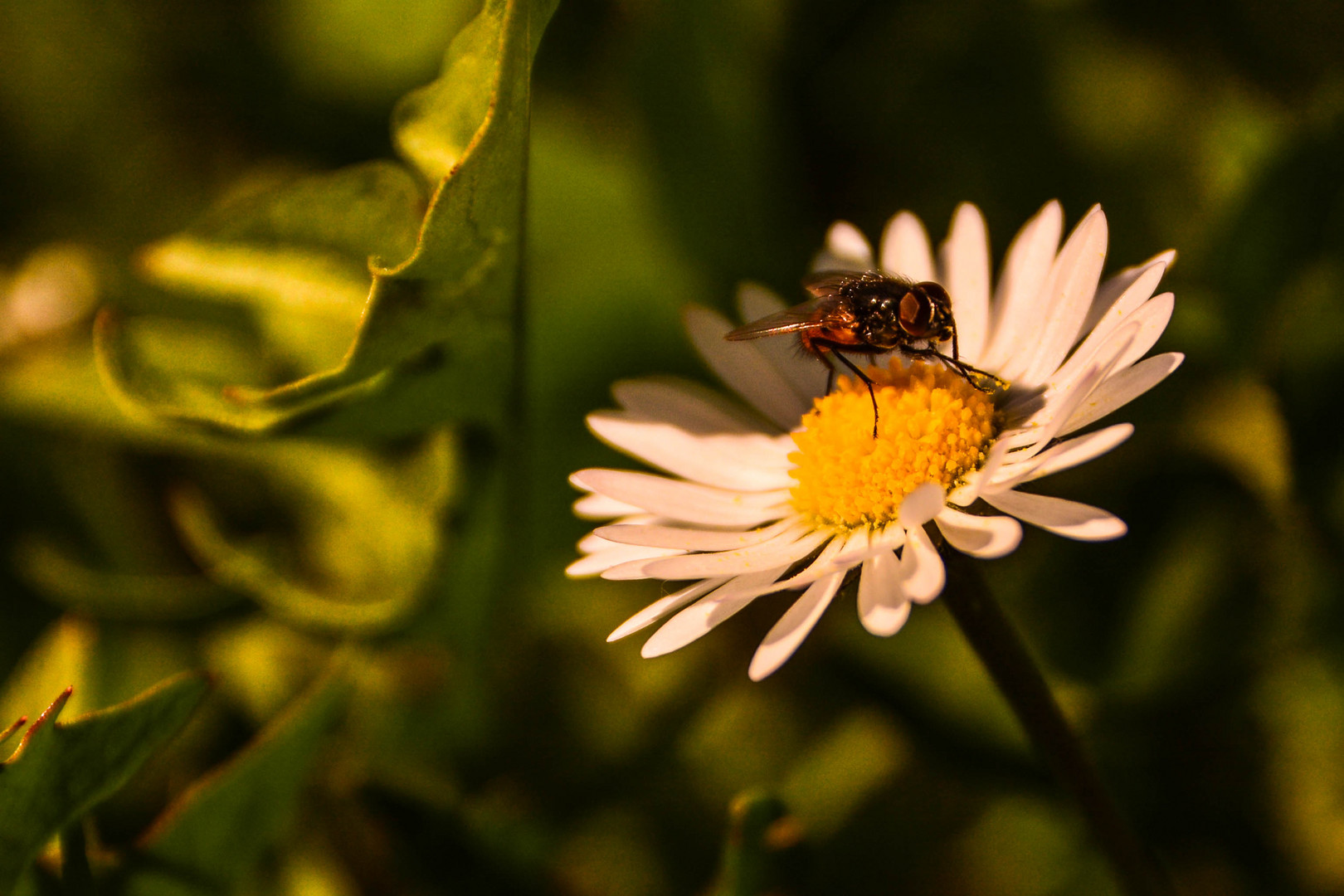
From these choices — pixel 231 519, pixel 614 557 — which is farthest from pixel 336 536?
pixel 614 557

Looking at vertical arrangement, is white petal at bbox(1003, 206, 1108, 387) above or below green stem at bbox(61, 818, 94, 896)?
above

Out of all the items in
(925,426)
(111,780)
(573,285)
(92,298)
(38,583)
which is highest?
(92,298)

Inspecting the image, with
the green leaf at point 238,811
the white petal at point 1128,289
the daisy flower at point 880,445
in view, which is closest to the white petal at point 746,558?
the daisy flower at point 880,445

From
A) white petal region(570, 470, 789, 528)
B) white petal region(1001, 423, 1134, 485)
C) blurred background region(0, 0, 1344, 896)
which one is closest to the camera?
white petal region(1001, 423, 1134, 485)

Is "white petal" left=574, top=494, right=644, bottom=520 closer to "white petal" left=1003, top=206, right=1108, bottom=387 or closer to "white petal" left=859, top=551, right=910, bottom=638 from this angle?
"white petal" left=859, top=551, right=910, bottom=638

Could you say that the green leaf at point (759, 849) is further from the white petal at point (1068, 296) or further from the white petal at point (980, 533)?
the white petal at point (1068, 296)

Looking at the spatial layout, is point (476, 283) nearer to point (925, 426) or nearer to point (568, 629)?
point (925, 426)

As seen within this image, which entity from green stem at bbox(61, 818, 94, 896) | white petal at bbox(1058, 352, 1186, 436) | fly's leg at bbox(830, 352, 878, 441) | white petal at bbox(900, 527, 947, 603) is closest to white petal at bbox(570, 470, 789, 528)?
fly's leg at bbox(830, 352, 878, 441)

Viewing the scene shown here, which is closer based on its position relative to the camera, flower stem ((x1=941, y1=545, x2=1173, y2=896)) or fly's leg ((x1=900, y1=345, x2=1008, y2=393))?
flower stem ((x1=941, y1=545, x2=1173, y2=896))

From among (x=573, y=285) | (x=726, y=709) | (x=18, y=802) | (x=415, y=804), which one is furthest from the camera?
(x=573, y=285)

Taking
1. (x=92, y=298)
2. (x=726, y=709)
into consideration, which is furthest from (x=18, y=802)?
(x=92, y=298)
